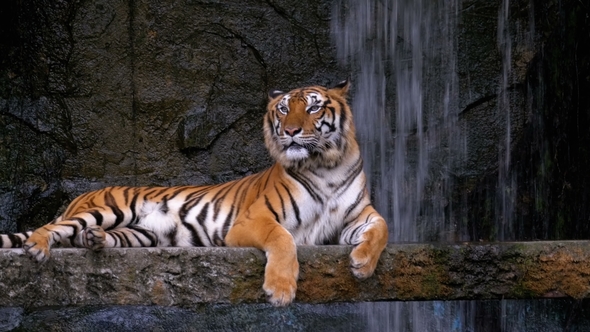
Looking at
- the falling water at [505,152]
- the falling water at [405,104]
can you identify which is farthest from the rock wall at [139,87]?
the falling water at [505,152]

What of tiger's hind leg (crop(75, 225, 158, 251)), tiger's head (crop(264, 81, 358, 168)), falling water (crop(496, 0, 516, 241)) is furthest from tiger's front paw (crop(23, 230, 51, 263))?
falling water (crop(496, 0, 516, 241))

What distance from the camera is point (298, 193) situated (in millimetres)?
4758

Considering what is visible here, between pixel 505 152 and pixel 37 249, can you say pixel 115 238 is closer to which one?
pixel 37 249

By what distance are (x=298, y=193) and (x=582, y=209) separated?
8.37 ft

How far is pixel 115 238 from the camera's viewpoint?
485 centimetres

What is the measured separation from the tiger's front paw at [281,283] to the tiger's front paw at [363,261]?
0.93 feet

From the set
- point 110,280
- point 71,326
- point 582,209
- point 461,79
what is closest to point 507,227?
point 582,209

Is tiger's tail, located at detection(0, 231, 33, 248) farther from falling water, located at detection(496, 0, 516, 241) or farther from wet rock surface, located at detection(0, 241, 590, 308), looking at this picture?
falling water, located at detection(496, 0, 516, 241)

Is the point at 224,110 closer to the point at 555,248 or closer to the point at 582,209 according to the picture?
the point at 582,209

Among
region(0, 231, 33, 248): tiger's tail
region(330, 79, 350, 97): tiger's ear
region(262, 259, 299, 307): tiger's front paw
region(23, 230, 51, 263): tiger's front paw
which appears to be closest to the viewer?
region(262, 259, 299, 307): tiger's front paw

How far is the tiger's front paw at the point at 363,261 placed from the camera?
13.7 ft

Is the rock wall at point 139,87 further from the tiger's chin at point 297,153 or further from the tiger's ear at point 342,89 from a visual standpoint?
the tiger's chin at point 297,153

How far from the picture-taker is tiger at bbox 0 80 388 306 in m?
4.20

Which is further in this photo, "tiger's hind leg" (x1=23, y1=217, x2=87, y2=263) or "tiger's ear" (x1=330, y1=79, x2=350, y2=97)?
"tiger's ear" (x1=330, y1=79, x2=350, y2=97)
